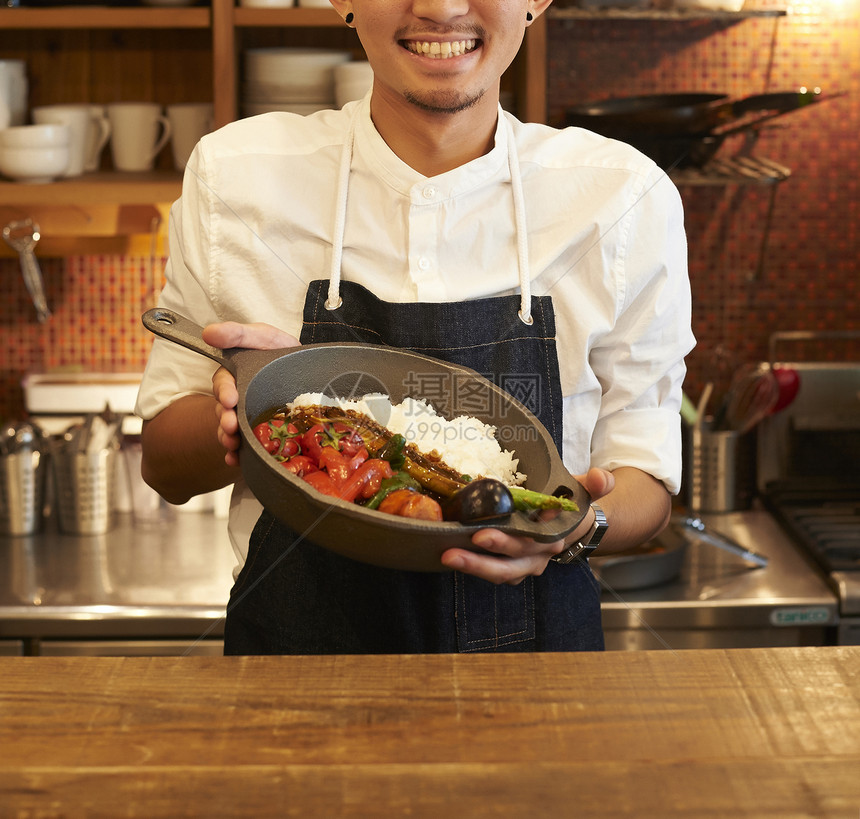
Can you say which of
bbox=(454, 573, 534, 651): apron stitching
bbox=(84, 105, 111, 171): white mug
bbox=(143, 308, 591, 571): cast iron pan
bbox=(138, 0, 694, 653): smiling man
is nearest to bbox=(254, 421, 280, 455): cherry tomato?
bbox=(143, 308, 591, 571): cast iron pan

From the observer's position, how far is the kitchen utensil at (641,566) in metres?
1.94

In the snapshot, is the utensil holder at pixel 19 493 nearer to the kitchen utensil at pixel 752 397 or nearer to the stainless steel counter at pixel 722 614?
the stainless steel counter at pixel 722 614

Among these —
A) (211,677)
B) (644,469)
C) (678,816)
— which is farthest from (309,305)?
(678,816)

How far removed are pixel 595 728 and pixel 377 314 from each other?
0.69 meters

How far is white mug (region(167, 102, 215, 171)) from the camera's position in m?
2.14

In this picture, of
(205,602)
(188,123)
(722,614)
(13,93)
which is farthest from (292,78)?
(722,614)

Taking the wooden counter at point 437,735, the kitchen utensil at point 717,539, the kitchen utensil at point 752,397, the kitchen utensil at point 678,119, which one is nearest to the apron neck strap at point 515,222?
the wooden counter at point 437,735

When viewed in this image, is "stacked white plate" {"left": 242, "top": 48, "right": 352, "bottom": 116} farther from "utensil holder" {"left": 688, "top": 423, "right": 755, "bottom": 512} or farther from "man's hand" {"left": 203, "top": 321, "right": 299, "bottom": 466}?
"utensil holder" {"left": 688, "top": 423, "right": 755, "bottom": 512}

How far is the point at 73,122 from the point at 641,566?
4.98ft

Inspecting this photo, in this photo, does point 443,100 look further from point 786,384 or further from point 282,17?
point 786,384

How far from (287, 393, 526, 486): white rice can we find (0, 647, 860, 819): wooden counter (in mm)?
269

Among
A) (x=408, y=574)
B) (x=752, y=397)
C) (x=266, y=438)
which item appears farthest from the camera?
(x=752, y=397)

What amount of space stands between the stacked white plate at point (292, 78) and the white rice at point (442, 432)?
1.11 meters

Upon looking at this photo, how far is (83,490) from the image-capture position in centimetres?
229
